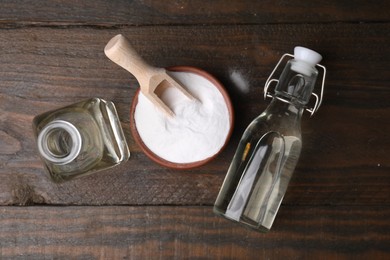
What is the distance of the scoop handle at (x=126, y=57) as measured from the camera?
703mm

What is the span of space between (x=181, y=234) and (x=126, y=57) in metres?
0.27

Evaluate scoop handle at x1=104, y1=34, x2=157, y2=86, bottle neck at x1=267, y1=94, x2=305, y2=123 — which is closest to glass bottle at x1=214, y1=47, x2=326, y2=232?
bottle neck at x1=267, y1=94, x2=305, y2=123

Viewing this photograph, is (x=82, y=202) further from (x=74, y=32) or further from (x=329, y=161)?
(x=329, y=161)

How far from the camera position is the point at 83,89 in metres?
0.84

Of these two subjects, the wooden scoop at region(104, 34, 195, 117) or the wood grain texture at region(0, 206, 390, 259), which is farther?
the wood grain texture at region(0, 206, 390, 259)

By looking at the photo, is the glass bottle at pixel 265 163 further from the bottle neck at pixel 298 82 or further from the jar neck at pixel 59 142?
the jar neck at pixel 59 142

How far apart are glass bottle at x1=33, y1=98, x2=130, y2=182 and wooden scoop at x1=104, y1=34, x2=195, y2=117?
0.08 meters

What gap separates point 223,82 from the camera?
2.72ft

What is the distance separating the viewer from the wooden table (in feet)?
2.69

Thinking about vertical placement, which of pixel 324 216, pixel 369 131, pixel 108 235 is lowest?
pixel 108 235

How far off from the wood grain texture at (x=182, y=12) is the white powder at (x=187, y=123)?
92 mm

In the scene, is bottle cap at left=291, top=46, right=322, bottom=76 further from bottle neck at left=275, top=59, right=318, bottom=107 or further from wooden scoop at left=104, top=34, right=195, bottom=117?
wooden scoop at left=104, top=34, right=195, bottom=117

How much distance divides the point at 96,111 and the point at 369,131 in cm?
37

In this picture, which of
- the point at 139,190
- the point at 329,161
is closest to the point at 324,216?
the point at 329,161
